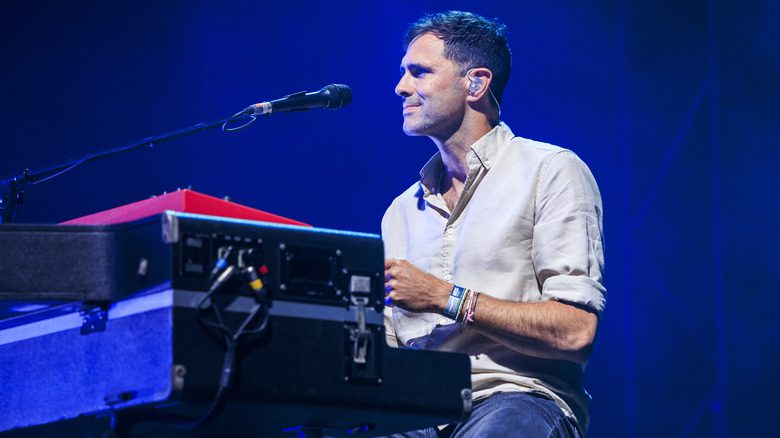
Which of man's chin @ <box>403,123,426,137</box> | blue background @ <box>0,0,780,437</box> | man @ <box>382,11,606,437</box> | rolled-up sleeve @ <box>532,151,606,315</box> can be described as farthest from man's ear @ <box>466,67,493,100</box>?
blue background @ <box>0,0,780,437</box>

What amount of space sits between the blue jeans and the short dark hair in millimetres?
1282

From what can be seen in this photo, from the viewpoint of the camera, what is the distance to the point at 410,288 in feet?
8.90

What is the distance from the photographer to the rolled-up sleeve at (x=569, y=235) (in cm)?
296

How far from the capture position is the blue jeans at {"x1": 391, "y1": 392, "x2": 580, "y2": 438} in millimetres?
2744

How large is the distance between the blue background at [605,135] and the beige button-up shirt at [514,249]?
220 centimetres

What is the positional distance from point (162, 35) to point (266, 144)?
0.76m

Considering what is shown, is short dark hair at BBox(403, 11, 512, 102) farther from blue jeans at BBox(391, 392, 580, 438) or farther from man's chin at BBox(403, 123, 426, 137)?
blue jeans at BBox(391, 392, 580, 438)

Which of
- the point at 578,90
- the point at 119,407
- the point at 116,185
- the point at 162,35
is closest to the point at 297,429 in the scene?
the point at 119,407

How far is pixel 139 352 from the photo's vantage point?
2.07 m

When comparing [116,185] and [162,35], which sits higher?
[162,35]

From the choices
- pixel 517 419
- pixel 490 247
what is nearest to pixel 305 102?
pixel 490 247

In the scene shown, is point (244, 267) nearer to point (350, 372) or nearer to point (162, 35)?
point (350, 372)

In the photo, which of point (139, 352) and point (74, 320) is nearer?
point (139, 352)

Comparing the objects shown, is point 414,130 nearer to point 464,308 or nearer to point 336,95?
point 336,95
